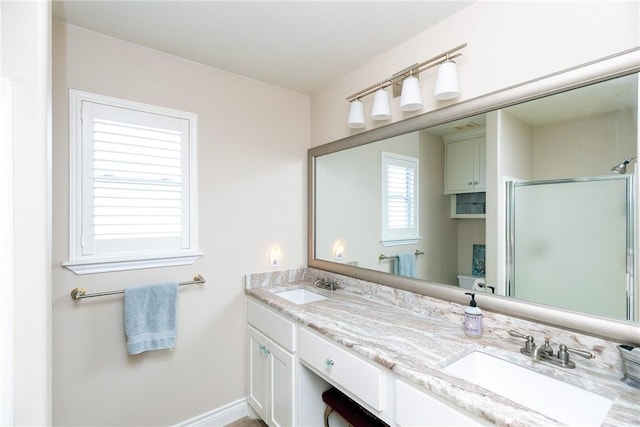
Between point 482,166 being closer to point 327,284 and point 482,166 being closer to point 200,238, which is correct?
point 327,284

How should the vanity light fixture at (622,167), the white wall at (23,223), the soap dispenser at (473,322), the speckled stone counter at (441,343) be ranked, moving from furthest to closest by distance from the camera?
1. the soap dispenser at (473,322)
2. the vanity light fixture at (622,167)
3. the speckled stone counter at (441,343)
4. the white wall at (23,223)

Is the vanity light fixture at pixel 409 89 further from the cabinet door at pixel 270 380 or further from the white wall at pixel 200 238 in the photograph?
the cabinet door at pixel 270 380

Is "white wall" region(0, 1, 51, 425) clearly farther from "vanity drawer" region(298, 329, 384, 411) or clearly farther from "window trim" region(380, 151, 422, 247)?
"window trim" region(380, 151, 422, 247)

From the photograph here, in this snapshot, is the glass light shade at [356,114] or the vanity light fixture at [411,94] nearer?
the vanity light fixture at [411,94]

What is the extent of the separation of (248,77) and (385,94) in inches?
41.9

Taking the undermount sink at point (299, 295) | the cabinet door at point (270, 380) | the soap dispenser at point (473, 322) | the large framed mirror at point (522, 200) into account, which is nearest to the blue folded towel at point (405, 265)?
the large framed mirror at point (522, 200)

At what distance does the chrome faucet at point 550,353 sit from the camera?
1.12m

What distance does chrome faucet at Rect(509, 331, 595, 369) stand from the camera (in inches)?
44.0

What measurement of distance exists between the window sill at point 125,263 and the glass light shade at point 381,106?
1466 mm

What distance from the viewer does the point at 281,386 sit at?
1.82m

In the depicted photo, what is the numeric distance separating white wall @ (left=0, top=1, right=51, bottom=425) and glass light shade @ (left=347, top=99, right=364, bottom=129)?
1.58 metres

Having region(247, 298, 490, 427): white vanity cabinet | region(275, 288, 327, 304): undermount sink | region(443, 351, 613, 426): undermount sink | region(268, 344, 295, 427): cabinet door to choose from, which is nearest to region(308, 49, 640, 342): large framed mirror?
region(443, 351, 613, 426): undermount sink

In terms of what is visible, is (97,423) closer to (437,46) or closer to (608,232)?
(608,232)

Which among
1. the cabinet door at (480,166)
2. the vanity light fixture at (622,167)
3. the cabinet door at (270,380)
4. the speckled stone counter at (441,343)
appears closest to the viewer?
the speckled stone counter at (441,343)
